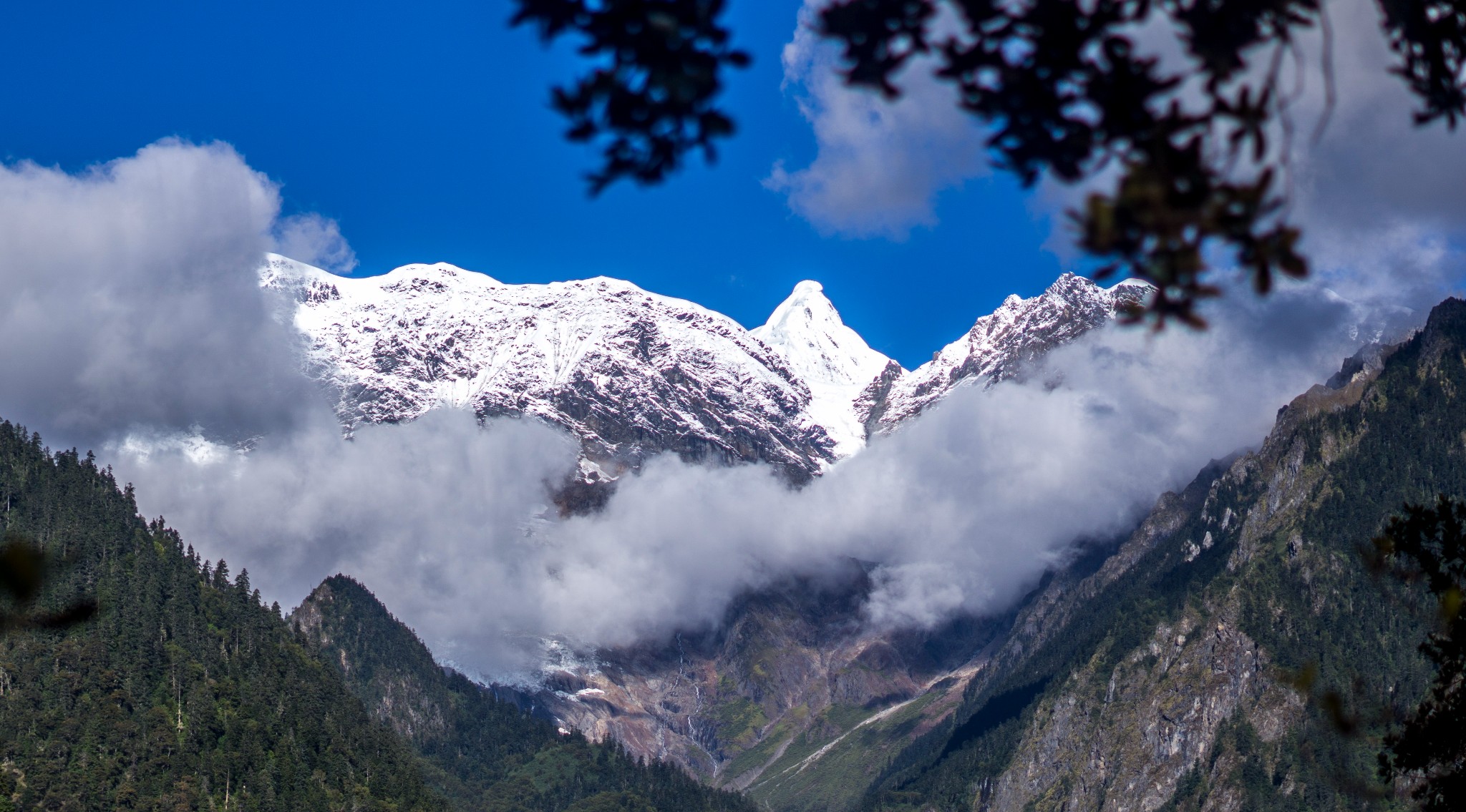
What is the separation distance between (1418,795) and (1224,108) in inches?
950

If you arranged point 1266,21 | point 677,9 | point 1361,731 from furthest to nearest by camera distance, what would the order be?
point 1361,731 < point 677,9 < point 1266,21

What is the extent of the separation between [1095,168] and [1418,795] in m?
23.6

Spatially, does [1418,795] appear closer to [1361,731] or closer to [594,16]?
[1361,731]

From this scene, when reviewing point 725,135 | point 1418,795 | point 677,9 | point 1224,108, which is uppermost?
point 677,9

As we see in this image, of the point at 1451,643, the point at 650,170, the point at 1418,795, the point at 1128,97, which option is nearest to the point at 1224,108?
the point at 1128,97

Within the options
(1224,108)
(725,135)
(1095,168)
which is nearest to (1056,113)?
(1095,168)

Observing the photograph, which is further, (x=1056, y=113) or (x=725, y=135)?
(x=725, y=135)

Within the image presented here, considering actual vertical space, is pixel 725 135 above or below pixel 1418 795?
above

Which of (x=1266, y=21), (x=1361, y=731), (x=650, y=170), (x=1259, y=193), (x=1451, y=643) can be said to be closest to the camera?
(x=1259, y=193)

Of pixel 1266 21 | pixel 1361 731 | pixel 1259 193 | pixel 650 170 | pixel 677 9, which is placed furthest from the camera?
pixel 1361 731

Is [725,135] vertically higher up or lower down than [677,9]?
lower down

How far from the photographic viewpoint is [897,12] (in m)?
18.0

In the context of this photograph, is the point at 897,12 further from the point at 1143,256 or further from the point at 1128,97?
the point at 1143,256

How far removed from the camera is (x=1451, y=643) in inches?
1280
